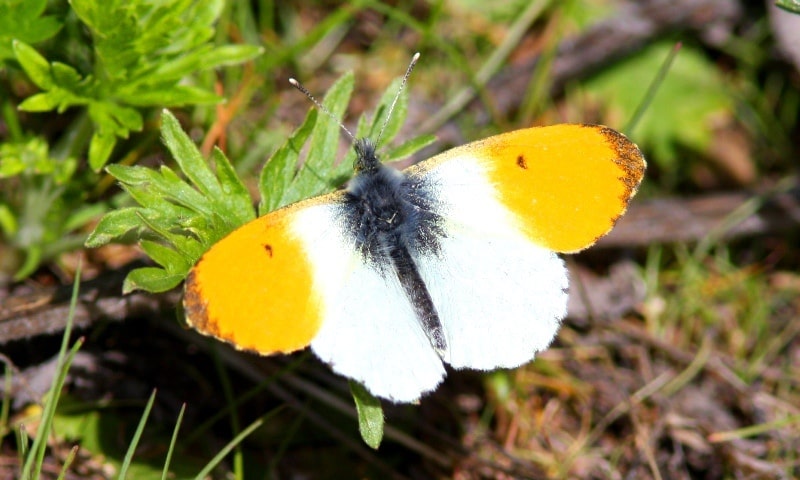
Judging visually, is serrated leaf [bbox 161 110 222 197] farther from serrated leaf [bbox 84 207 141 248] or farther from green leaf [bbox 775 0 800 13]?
green leaf [bbox 775 0 800 13]

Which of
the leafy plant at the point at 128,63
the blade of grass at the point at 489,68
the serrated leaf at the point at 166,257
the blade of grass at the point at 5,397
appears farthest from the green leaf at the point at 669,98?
the blade of grass at the point at 5,397

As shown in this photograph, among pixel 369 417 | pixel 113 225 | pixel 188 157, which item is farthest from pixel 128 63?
pixel 369 417

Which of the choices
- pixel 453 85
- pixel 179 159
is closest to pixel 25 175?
pixel 179 159

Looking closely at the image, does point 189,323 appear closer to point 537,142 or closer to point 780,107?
point 537,142

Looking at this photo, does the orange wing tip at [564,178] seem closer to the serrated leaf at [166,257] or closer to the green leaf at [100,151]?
the serrated leaf at [166,257]

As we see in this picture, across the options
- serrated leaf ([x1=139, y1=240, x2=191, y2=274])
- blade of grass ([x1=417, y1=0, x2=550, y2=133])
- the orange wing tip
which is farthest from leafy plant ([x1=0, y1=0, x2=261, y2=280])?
blade of grass ([x1=417, y1=0, x2=550, y2=133])
